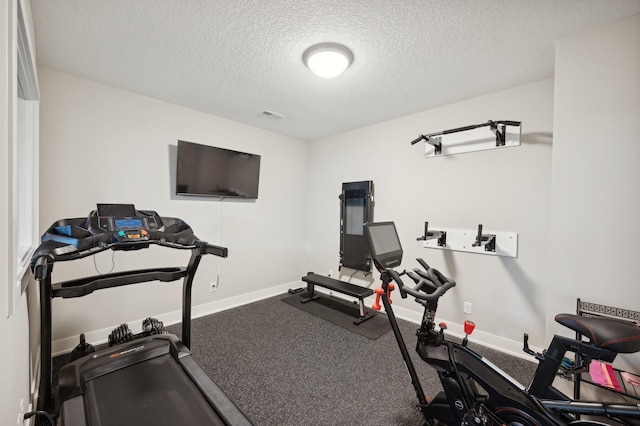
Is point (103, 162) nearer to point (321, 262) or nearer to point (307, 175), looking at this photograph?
point (307, 175)

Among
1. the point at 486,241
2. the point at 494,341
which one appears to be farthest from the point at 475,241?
the point at 494,341

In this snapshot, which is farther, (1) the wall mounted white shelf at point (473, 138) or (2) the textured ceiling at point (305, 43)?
(1) the wall mounted white shelf at point (473, 138)

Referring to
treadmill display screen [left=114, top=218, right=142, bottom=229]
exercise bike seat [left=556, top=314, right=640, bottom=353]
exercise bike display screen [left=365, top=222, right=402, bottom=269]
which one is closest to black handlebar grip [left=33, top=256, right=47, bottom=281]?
treadmill display screen [left=114, top=218, right=142, bottom=229]

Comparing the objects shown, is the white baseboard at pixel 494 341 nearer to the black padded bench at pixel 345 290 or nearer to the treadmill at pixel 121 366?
the black padded bench at pixel 345 290

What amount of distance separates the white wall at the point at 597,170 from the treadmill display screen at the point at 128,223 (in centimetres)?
296

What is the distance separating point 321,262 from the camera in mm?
4375

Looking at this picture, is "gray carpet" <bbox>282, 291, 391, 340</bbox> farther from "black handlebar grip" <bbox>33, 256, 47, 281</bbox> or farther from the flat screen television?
"black handlebar grip" <bbox>33, 256, 47, 281</bbox>

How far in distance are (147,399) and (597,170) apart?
3.22 metres

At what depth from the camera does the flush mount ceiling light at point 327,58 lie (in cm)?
193

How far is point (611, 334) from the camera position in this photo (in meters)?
1.16

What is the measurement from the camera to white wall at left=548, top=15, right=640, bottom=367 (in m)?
1.65

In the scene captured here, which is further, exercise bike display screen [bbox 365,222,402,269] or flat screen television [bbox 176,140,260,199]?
flat screen television [bbox 176,140,260,199]

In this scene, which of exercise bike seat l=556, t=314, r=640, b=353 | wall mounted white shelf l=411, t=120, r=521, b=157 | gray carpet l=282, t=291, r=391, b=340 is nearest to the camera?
exercise bike seat l=556, t=314, r=640, b=353

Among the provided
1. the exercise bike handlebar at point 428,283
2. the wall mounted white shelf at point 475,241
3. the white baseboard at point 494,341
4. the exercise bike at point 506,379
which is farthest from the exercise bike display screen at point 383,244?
the white baseboard at point 494,341
